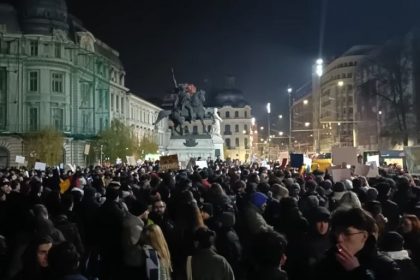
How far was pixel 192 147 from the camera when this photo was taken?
53062 millimetres

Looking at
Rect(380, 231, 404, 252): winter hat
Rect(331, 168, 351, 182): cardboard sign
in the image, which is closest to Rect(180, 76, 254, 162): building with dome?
Rect(331, 168, 351, 182): cardboard sign

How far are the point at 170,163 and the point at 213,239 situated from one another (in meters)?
18.8

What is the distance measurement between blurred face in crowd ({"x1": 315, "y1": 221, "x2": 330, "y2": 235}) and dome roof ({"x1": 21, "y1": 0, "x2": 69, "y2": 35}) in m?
65.4

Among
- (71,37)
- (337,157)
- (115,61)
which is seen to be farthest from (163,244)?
(115,61)

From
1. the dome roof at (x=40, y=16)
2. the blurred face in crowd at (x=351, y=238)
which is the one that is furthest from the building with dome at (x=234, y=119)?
the blurred face in crowd at (x=351, y=238)

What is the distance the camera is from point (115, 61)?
9181 centimetres

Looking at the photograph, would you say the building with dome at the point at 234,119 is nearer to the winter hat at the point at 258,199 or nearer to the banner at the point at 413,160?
the banner at the point at 413,160

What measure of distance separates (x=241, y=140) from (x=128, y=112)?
2743 inches

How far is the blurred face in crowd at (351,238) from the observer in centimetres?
450

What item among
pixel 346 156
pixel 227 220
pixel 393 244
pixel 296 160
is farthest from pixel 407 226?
pixel 296 160

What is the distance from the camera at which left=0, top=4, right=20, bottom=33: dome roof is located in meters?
68.8

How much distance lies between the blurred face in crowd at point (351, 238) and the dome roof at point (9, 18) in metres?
68.9

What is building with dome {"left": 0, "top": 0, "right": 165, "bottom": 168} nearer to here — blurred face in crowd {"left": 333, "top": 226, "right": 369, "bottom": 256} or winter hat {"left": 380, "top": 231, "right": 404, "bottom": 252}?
winter hat {"left": 380, "top": 231, "right": 404, "bottom": 252}

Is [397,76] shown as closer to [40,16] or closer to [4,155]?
[40,16]
